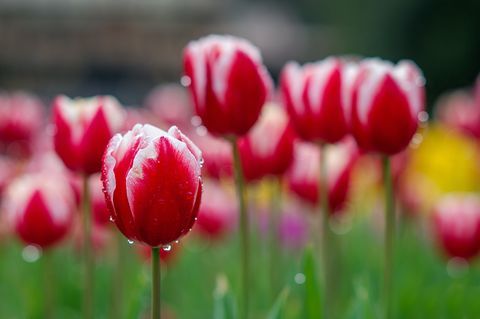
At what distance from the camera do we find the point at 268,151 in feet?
5.03

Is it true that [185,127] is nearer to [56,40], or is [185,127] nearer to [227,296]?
[227,296]

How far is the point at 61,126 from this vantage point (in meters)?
1.34

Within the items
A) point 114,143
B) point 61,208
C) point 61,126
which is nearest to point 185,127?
point 61,208

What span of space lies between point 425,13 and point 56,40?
14.6ft

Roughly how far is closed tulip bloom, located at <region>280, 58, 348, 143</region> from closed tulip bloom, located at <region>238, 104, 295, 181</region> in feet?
0.47

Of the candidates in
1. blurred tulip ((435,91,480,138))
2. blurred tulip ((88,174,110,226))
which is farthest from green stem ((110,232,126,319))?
blurred tulip ((435,91,480,138))

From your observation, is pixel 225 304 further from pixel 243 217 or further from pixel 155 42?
pixel 155 42

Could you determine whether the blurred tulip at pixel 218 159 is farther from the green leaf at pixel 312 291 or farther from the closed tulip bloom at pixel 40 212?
the green leaf at pixel 312 291

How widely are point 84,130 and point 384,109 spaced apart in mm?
414

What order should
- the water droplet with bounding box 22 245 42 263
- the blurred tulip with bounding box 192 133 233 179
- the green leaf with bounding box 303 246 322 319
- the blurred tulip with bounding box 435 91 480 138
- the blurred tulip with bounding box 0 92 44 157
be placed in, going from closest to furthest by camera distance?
the green leaf with bounding box 303 246 322 319, the blurred tulip with bounding box 192 133 233 179, the water droplet with bounding box 22 245 42 263, the blurred tulip with bounding box 0 92 44 157, the blurred tulip with bounding box 435 91 480 138

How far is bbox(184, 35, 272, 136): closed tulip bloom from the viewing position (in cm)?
121

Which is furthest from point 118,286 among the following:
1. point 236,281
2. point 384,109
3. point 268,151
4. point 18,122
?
point 18,122

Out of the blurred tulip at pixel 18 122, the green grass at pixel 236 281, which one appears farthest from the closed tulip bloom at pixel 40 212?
the blurred tulip at pixel 18 122

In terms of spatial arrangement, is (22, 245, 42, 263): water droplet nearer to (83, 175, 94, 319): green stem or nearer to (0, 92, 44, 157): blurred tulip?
(0, 92, 44, 157): blurred tulip
